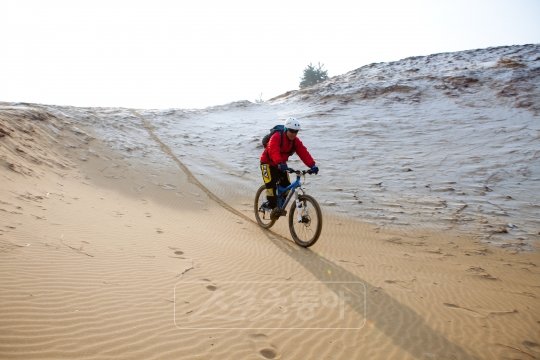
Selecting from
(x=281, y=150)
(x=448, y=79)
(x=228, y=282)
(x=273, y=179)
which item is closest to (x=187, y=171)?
(x=273, y=179)

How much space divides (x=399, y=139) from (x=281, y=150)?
35.4ft

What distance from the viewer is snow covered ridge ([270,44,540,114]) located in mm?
17578

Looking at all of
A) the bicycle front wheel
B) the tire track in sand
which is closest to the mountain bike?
the bicycle front wheel

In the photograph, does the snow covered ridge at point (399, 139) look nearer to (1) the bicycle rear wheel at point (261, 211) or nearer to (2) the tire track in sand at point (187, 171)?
(2) the tire track in sand at point (187, 171)

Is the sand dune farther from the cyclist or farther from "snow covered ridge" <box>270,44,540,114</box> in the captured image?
"snow covered ridge" <box>270,44,540,114</box>

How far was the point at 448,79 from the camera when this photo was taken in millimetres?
20000

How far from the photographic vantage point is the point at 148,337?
3.05 m

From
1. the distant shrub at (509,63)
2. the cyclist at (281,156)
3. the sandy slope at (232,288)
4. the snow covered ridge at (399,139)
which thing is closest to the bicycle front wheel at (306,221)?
the sandy slope at (232,288)

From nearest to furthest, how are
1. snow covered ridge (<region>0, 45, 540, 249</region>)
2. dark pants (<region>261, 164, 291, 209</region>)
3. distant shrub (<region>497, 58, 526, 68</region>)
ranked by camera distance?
dark pants (<region>261, 164, 291, 209</region>), snow covered ridge (<region>0, 45, 540, 249</region>), distant shrub (<region>497, 58, 526, 68</region>)

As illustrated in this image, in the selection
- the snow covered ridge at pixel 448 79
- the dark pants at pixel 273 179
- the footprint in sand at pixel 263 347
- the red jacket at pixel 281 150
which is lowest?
the footprint in sand at pixel 263 347

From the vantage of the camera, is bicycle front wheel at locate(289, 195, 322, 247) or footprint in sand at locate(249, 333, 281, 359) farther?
bicycle front wheel at locate(289, 195, 322, 247)

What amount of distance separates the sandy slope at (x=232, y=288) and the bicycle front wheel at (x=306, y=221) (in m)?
0.38

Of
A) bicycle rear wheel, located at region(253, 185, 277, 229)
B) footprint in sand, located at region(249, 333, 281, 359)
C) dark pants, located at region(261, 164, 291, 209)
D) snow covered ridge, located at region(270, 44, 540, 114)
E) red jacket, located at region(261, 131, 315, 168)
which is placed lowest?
footprint in sand, located at region(249, 333, 281, 359)

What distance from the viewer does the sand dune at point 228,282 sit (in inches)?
123
